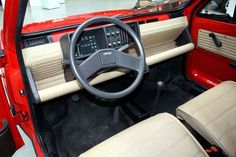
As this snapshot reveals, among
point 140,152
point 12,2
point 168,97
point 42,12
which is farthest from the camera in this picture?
point 42,12

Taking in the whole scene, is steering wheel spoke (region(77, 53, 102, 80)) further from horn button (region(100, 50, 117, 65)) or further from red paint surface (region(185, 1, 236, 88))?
red paint surface (region(185, 1, 236, 88))

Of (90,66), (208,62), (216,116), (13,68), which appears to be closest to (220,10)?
(208,62)

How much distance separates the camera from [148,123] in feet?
3.89

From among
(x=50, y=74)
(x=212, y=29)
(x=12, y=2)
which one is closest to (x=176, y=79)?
(x=212, y=29)

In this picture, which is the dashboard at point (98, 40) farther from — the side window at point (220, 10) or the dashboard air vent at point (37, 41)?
the side window at point (220, 10)

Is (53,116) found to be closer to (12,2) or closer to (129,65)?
(129,65)

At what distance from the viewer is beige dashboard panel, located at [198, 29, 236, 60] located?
65.2 inches

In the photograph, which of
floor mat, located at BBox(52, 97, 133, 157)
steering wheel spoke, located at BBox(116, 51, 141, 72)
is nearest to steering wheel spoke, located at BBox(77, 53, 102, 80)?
steering wheel spoke, located at BBox(116, 51, 141, 72)

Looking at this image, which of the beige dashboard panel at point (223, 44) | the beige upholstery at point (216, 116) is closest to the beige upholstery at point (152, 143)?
the beige upholstery at point (216, 116)

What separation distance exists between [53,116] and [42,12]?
5.01 meters

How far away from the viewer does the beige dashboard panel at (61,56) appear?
1.35 meters

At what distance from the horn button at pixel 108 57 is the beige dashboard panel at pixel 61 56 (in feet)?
1.07

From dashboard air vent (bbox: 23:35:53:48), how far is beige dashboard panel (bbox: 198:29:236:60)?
1.25 m

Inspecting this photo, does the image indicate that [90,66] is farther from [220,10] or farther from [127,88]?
[220,10]
